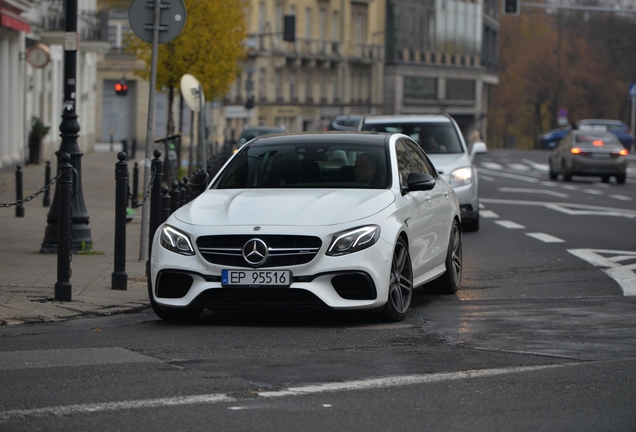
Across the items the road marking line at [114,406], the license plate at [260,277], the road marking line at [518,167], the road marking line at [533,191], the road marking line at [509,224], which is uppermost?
the road marking line at [518,167]

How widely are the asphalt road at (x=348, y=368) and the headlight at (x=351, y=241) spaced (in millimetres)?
520

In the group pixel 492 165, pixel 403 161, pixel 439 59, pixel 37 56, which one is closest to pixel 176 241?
pixel 403 161

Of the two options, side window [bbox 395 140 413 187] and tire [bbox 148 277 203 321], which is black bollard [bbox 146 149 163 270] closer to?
side window [bbox 395 140 413 187]

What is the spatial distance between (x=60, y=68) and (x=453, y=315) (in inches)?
1527

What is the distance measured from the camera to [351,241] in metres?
8.65

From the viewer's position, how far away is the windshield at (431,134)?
18516mm

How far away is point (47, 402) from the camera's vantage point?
6.12 m

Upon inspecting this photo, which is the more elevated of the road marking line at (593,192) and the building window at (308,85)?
the building window at (308,85)

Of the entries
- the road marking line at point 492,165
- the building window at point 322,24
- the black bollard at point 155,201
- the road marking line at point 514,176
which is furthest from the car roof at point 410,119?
the building window at point 322,24

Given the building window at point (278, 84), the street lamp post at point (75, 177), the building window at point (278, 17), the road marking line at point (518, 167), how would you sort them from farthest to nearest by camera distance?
1. the building window at point (278, 84)
2. the building window at point (278, 17)
3. the road marking line at point (518, 167)
4. the street lamp post at point (75, 177)

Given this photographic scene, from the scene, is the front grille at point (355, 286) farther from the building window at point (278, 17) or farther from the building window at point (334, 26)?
the building window at point (334, 26)

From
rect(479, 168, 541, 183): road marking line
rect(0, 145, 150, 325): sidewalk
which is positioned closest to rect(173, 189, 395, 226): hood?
rect(0, 145, 150, 325): sidewalk

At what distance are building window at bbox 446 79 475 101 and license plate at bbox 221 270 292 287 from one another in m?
93.6

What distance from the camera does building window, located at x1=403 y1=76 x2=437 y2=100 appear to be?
96.0 metres
